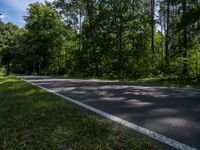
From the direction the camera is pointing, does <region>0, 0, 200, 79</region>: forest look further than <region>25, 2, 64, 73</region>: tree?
No

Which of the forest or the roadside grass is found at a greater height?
the forest

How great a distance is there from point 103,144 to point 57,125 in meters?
1.50

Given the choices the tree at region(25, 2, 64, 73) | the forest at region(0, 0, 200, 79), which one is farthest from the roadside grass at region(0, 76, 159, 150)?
the tree at region(25, 2, 64, 73)

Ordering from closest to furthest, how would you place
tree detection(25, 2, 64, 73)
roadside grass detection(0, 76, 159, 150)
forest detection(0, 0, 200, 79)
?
roadside grass detection(0, 76, 159, 150) → forest detection(0, 0, 200, 79) → tree detection(25, 2, 64, 73)

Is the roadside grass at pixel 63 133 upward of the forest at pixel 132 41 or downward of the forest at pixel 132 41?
downward

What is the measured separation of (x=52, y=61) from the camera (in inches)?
2232

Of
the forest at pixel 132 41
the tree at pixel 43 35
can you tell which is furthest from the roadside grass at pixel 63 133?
the tree at pixel 43 35

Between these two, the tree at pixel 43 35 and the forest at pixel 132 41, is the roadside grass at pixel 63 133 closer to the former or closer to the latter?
the forest at pixel 132 41

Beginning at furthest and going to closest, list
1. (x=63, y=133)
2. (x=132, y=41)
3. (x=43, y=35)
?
(x=43, y=35) → (x=132, y=41) → (x=63, y=133)

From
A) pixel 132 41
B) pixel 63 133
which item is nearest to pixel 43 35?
pixel 132 41

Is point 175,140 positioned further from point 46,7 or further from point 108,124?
point 46,7

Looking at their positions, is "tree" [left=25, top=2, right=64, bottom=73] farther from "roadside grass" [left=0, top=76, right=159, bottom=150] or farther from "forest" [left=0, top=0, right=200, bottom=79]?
"roadside grass" [left=0, top=76, right=159, bottom=150]

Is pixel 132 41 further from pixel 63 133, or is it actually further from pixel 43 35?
pixel 63 133

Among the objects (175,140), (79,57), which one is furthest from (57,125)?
(79,57)
